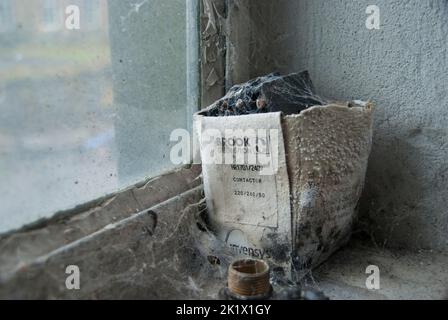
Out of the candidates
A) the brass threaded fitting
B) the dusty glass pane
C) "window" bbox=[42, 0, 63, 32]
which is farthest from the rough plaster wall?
"window" bbox=[42, 0, 63, 32]

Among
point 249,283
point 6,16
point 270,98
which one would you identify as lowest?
point 249,283

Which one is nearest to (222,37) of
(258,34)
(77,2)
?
(258,34)

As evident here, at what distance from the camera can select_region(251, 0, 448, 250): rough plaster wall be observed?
3.18 ft

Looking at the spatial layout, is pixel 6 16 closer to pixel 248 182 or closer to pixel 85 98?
pixel 85 98

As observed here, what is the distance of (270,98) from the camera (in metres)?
0.91

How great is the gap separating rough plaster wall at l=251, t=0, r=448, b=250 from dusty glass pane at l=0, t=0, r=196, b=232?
34 centimetres

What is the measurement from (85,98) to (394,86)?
710 mm

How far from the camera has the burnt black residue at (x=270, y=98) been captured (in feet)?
2.99

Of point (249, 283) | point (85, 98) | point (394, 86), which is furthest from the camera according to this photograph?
point (394, 86)

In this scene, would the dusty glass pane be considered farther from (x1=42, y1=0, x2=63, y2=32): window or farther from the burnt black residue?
the burnt black residue

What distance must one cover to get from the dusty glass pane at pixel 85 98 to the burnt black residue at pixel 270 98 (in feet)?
0.57

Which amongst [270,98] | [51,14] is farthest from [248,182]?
[51,14]

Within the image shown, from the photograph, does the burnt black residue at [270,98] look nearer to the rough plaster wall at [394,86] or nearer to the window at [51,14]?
the rough plaster wall at [394,86]
